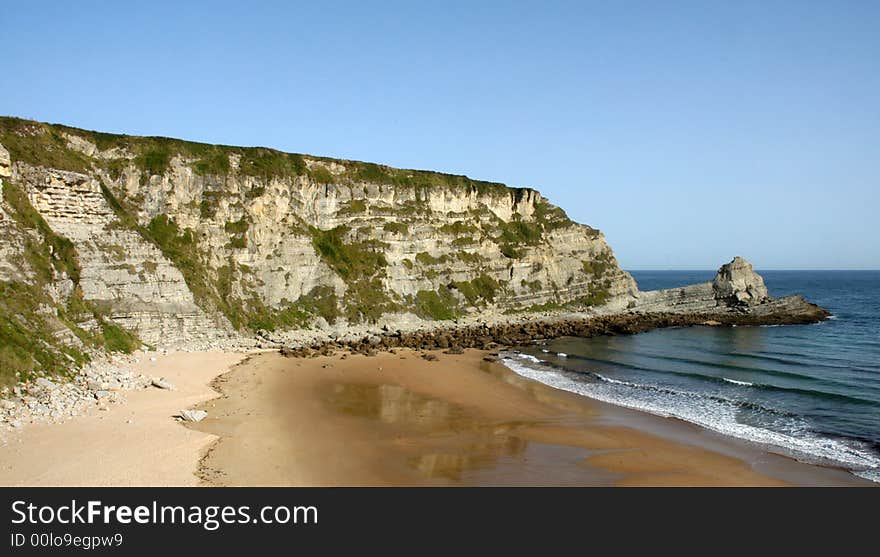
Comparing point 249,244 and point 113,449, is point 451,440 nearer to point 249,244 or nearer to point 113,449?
point 113,449

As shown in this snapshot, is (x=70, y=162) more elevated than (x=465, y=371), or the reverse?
(x=70, y=162)

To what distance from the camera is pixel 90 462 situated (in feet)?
53.8

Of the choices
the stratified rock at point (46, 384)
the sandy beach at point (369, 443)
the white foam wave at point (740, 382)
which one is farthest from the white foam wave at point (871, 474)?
the stratified rock at point (46, 384)

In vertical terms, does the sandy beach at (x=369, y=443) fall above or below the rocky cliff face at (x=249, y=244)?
below

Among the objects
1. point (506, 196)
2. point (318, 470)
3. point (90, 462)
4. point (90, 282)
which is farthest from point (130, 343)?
point (506, 196)

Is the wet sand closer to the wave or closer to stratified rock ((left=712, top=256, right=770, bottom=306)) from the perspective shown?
the wave

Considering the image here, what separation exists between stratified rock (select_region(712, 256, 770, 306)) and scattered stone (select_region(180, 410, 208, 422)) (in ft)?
220

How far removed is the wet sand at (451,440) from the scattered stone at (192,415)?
0.28 metres

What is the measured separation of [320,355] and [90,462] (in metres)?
23.5

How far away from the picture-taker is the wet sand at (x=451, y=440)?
59.1 feet

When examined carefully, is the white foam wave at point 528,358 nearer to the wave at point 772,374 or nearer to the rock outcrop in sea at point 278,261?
the wave at point 772,374

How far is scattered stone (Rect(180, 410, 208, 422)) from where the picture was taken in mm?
22031

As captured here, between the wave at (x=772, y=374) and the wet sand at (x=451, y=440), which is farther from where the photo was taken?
the wave at (x=772, y=374)
